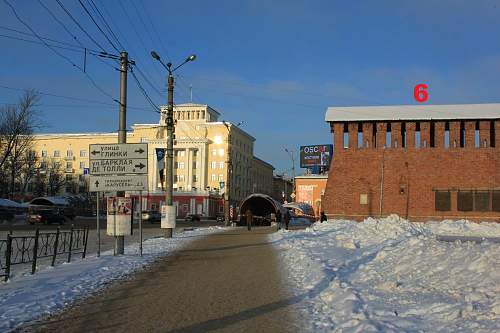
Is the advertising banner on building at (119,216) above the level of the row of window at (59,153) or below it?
below

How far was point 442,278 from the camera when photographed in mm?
10570

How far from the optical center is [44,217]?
168ft

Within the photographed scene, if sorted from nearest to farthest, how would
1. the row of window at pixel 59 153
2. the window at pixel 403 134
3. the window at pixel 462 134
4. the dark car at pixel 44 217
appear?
the window at pixel 462 134 → the window at pixel 403 134 → the dark car at pixel 44 217 → the row of window at pixel 59 153

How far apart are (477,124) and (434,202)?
7.56 meters

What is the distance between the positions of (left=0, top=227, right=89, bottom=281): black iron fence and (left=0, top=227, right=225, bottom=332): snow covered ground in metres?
0.40

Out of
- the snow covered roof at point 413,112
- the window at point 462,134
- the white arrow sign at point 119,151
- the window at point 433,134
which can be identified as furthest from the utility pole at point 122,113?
the window at point 462,134

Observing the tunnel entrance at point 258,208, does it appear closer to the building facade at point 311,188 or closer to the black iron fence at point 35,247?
the building facade at point 311,188

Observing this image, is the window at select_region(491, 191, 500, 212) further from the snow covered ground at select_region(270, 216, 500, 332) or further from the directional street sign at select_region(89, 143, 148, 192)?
the directional street sign at select_region(89, 143, 148, 192)

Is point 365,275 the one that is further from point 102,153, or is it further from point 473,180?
point 473,180

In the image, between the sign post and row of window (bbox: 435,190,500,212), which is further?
row of window (bbox: 435,190,500,212)

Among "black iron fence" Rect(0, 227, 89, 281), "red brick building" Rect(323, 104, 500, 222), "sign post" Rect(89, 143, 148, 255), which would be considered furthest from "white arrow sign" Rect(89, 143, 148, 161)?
"red brick building" Rect(323, 104, 500, 222)

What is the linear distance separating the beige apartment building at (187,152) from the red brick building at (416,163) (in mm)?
60097

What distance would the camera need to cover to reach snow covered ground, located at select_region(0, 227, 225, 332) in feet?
28.0

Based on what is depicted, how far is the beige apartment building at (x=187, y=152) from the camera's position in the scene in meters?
111
